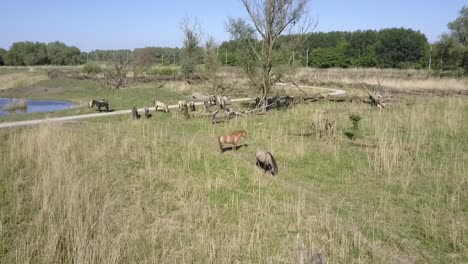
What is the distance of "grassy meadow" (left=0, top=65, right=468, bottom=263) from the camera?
4707 millimetres

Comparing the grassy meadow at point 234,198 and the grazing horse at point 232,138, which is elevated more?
A: the grazing horse at point 232,138

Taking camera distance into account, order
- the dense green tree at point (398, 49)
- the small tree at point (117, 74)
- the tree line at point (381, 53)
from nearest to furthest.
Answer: the small tree at point (117, 74), the tree line at point (381, 53), the dense green tree at point (398, 49)

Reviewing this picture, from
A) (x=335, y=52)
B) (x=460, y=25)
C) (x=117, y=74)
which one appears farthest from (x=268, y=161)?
(x=335, y=52)

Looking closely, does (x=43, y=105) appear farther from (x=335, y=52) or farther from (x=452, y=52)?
(x=335, y=52)

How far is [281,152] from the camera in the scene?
948 cm

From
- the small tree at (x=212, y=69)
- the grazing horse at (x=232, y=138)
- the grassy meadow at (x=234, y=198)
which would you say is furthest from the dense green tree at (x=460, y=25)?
the grazing horse at (x=232, y=138)

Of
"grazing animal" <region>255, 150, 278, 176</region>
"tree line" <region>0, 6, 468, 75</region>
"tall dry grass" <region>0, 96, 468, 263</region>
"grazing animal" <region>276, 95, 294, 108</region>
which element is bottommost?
"tall dry grass" <region>0, 96, 468, 263</region>

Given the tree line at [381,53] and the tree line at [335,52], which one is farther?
the tree line at [381,53]

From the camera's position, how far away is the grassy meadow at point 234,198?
4707 mm

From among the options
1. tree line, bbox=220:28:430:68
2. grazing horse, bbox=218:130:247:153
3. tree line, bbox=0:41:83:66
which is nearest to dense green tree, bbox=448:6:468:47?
tree line, bbox=220:28:430:68

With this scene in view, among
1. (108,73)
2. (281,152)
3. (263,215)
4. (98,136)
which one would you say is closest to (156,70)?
(108,73)

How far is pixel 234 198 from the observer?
21.6 ft

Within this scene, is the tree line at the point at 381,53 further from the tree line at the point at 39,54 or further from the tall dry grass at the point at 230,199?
the tree line at the point at 39,54

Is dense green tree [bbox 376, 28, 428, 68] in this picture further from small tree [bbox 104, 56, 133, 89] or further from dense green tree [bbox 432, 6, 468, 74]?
small tree [bbox 104, 56, 133, 89]
